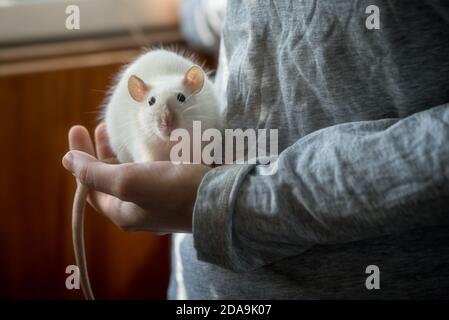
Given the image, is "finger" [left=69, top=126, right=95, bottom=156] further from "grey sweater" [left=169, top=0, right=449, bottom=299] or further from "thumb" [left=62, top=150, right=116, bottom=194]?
"grey sweater" [left=169, top=0, right=449, bottom=299]

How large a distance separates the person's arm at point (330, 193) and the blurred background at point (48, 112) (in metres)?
0.69

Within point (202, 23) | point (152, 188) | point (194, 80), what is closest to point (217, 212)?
point (152, 188)

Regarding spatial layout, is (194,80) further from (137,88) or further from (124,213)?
(124,213)

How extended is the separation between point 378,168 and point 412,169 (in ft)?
0.09

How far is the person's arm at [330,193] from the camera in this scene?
0.46m

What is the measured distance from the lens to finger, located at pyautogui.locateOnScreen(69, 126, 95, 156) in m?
0.67

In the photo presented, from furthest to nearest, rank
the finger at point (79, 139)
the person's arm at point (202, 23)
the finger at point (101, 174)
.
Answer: the person's arm at point (202, 23), the finger at point (79, 139), the finger at point (101, 174)

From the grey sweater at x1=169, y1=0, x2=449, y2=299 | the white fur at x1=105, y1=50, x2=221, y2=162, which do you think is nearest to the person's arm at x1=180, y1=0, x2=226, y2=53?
the white fur at x1=105, y1=50, x2=221, y2=162

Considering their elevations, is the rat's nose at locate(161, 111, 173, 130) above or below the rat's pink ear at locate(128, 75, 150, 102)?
below

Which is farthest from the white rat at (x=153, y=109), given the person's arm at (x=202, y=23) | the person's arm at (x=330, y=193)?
the person's arm at (x=202, y=23)

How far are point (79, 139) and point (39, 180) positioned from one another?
652 mm

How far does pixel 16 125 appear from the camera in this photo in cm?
124

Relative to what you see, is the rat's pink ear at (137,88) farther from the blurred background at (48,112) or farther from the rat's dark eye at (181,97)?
the blurred background at (48,112)

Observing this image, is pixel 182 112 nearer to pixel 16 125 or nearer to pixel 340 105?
pixel 340 105
